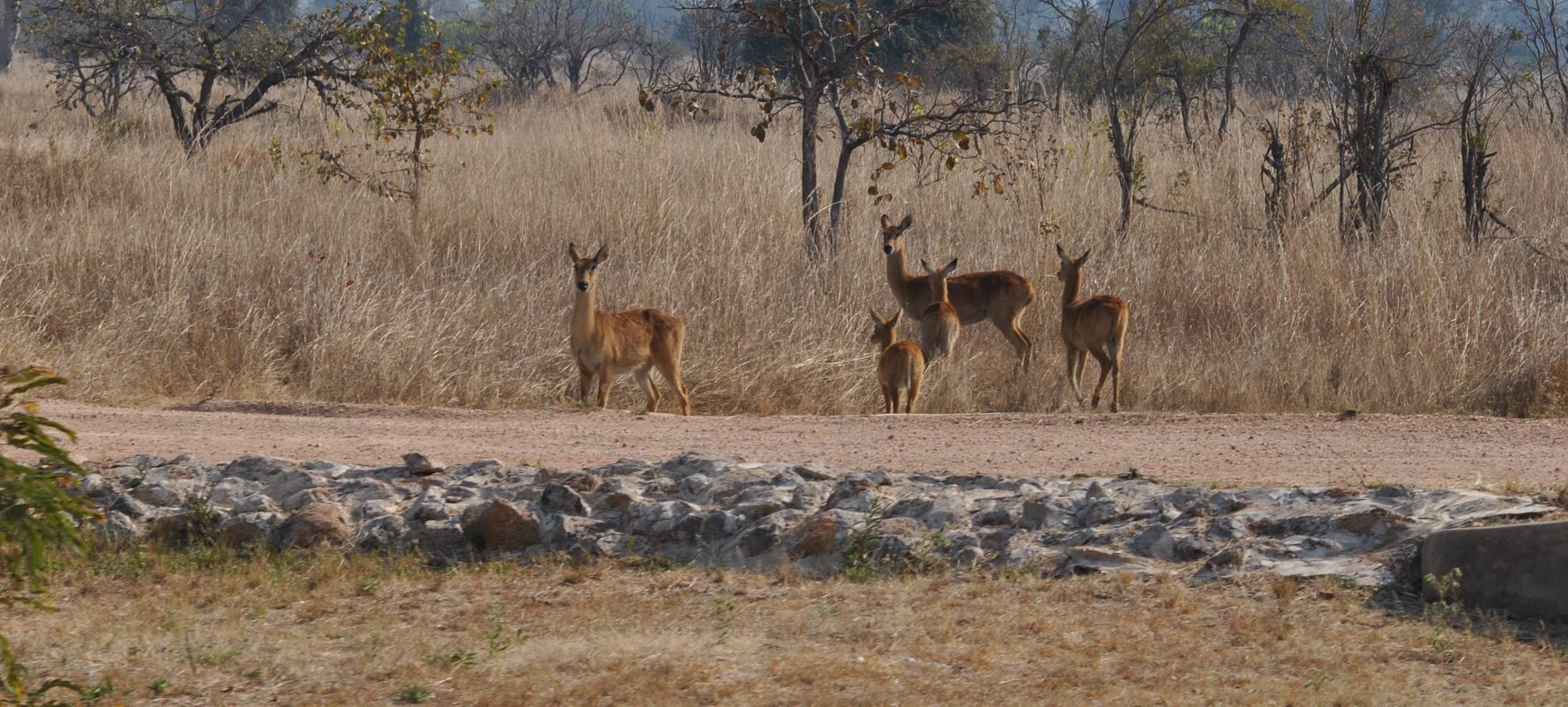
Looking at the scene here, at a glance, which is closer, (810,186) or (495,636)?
(495,636)

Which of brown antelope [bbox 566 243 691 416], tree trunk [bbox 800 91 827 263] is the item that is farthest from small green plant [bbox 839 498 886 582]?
tree trunk [bbox 800 91 827 263]

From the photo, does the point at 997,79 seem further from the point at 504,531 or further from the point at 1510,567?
the point at 1510,567

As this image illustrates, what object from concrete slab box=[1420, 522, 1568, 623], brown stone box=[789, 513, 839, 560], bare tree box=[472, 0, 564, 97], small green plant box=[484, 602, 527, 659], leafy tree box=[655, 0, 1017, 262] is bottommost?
small green plant box=[484, 602, 527, 659]

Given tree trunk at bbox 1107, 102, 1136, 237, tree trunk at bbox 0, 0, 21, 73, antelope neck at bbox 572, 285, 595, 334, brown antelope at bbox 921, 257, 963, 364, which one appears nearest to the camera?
antelope neck at bbox 572, 285, 595, 334

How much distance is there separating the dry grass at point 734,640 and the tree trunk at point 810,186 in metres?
7.89

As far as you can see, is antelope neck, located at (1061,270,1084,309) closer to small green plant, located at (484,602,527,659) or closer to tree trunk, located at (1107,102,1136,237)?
tree trunk, located at (1107,102,1136,237)

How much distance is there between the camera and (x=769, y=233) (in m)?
14.8

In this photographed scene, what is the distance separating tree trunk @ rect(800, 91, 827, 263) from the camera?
45.9 feet

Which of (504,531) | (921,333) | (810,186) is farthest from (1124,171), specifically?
(504,531)

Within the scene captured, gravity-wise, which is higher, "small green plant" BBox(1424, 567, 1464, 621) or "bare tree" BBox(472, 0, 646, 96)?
"bare tree" BBox(472, 0, 646, 96)

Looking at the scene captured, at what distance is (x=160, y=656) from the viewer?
5535 millimetres

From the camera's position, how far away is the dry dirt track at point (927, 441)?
801 cm

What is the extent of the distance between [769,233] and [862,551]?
27.6ft

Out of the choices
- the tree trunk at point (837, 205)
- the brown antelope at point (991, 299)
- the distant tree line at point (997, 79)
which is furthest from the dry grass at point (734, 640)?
the tree trunk at point (837, 205)
